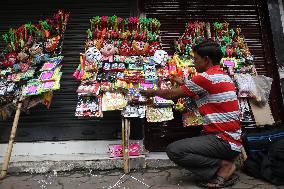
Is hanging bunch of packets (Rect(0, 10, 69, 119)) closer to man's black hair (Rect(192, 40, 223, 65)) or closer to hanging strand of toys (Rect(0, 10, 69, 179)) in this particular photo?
Answer: hanging strand of toys (Rect(0, 10, 69, 179))

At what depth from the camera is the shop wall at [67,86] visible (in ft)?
18.0

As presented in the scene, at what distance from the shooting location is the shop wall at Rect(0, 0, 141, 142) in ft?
18.0

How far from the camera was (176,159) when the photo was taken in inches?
151

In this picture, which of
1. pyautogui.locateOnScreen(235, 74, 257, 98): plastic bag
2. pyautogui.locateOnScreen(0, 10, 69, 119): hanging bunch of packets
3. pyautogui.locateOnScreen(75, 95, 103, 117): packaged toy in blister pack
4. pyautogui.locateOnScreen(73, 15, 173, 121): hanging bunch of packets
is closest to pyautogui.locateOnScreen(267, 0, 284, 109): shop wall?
pyautogui.locateOnScreen(235, 74, 257, 98): plastic bag

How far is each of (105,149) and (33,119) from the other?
145cm

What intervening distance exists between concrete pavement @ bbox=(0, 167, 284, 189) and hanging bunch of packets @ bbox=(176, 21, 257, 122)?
1.51 meters

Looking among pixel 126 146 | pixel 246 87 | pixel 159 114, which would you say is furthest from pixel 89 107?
pixel 246 87

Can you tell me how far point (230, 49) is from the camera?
5512 millimetres

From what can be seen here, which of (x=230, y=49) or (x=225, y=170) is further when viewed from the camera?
(x=230, y=49)

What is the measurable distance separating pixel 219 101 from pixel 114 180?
1.83 meters

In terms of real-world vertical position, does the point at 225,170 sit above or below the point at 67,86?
below

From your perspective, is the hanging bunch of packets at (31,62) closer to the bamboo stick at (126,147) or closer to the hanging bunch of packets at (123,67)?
the hanging bunch of packets at (123,67)

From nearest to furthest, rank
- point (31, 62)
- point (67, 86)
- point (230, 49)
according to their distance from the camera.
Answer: point (31, 62) < point (230, 49) < point (67, 86)

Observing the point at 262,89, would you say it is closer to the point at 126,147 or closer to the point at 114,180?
the point at 126,147
